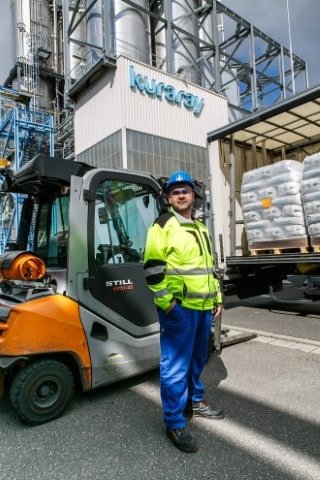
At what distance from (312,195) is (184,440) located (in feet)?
15.0

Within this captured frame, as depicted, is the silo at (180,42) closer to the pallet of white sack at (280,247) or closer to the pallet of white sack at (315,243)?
the pallet of white sack at (280,247)

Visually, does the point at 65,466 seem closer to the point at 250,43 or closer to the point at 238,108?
the point at 238,108

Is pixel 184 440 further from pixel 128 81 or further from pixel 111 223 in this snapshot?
pixel 128 81

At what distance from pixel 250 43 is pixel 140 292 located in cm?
2418

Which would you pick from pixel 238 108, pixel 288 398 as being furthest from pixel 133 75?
pixel 288 398

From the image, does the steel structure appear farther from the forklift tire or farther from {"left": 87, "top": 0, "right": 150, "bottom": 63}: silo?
the forklift tire

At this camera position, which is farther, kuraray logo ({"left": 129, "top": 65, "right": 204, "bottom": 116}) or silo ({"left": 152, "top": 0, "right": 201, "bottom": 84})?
silo ({"left": 152, "top": 0, "right": 201, "bottom": 84})

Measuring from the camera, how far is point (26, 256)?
11.3ft

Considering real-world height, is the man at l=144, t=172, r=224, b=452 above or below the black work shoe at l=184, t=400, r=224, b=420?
above

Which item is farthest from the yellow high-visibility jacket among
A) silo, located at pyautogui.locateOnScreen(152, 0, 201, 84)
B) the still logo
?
silo, located at pyautogui.locateOnScreen(152, 0, 201, 84)

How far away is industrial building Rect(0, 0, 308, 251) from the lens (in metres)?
14.8

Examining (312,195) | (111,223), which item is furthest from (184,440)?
(312,195)

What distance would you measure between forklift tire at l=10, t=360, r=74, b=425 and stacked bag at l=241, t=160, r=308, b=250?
4507 millimetres

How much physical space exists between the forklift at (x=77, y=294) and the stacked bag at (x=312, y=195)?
3202mm
